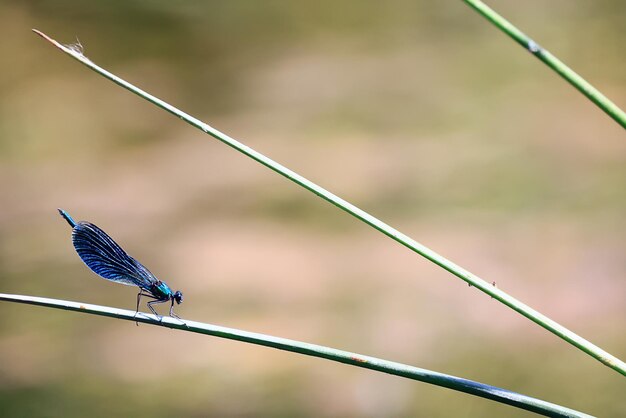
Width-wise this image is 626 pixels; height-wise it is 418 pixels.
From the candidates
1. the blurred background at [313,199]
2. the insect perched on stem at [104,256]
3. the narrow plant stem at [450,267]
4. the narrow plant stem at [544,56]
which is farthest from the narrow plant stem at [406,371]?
the blurred background at [313,199]

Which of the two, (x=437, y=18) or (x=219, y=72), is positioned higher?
(x=437, y=18)

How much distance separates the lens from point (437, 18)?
325cm

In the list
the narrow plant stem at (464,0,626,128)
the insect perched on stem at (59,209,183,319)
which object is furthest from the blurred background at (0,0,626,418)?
the narrow plant stem at (464,0,626,128)

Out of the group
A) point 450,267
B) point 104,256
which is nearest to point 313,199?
point 104,256

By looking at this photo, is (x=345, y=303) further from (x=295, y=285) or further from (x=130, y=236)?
(x=130, y=236)

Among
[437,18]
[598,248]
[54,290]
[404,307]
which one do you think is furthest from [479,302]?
[54,290]

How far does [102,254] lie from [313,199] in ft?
6.71

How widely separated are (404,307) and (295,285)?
472 millimetres

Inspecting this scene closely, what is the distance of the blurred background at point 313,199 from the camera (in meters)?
2.71

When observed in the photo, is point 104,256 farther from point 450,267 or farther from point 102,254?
point 450,267

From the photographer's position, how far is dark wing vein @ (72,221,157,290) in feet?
3.37

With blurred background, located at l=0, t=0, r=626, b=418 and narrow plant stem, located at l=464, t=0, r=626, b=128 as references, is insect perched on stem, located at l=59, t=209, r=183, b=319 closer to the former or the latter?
narrow plant stem, located at l=464, t=0, r=626, b=128

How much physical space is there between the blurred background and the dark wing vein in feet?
5.52

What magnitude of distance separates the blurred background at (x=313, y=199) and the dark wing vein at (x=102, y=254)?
1683mm
